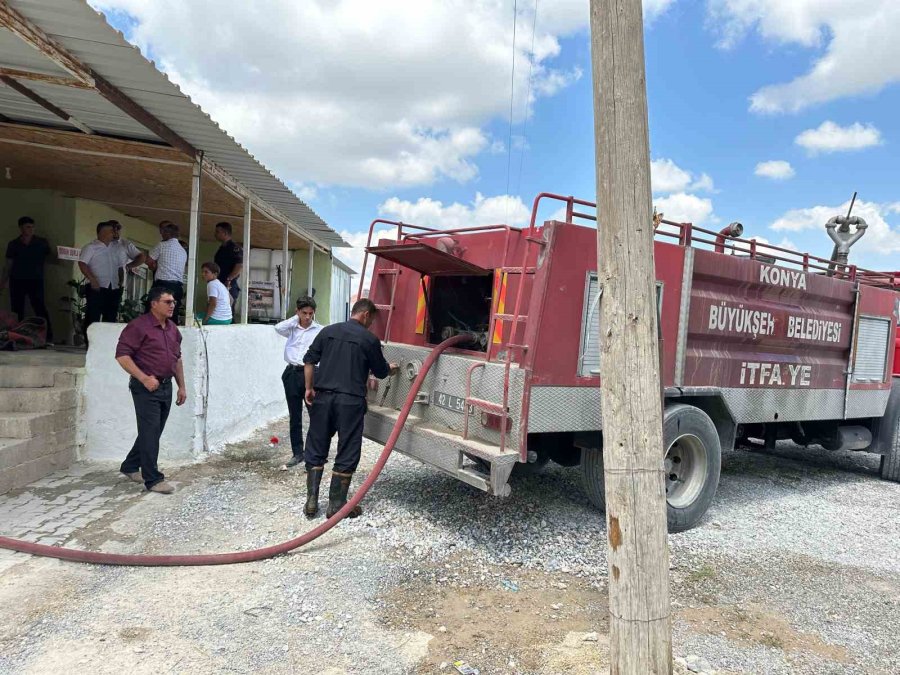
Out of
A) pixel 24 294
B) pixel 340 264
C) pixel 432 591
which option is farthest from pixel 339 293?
pixel 432 591

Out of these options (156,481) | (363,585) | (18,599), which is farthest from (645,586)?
(156,481)

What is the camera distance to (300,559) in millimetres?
3953

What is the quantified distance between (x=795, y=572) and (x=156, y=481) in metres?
4.97

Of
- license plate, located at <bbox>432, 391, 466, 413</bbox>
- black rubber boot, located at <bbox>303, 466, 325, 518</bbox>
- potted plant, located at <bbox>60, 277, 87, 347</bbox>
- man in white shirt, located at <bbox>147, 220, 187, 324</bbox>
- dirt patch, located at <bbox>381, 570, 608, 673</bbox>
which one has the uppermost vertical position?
man in white shirt, located at <bbox>147, 220, 187, 324</bbox>

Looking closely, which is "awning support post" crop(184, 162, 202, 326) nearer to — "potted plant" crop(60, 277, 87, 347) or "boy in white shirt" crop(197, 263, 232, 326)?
"boy in white shirt" crop(197, 263, 232, 326)

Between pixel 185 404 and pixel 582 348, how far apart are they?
4189 millimetres

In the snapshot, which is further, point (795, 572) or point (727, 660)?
point (795, 572)

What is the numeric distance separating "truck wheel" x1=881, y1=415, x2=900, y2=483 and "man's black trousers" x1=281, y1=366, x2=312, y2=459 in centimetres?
→ 650

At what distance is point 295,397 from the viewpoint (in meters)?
6.12

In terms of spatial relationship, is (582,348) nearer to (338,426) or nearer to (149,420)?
(338,426)

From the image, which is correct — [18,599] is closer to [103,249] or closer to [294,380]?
[294,380]

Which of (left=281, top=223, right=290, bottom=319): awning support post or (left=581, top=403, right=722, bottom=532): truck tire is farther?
(left=281, top=223, right=290, bottom=319): awning support post

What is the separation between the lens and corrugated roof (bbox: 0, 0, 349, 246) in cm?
371

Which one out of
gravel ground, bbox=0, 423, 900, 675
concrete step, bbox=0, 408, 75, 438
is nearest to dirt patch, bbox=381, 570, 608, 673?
gravel ground, bbox=0, 423, 900, 675
